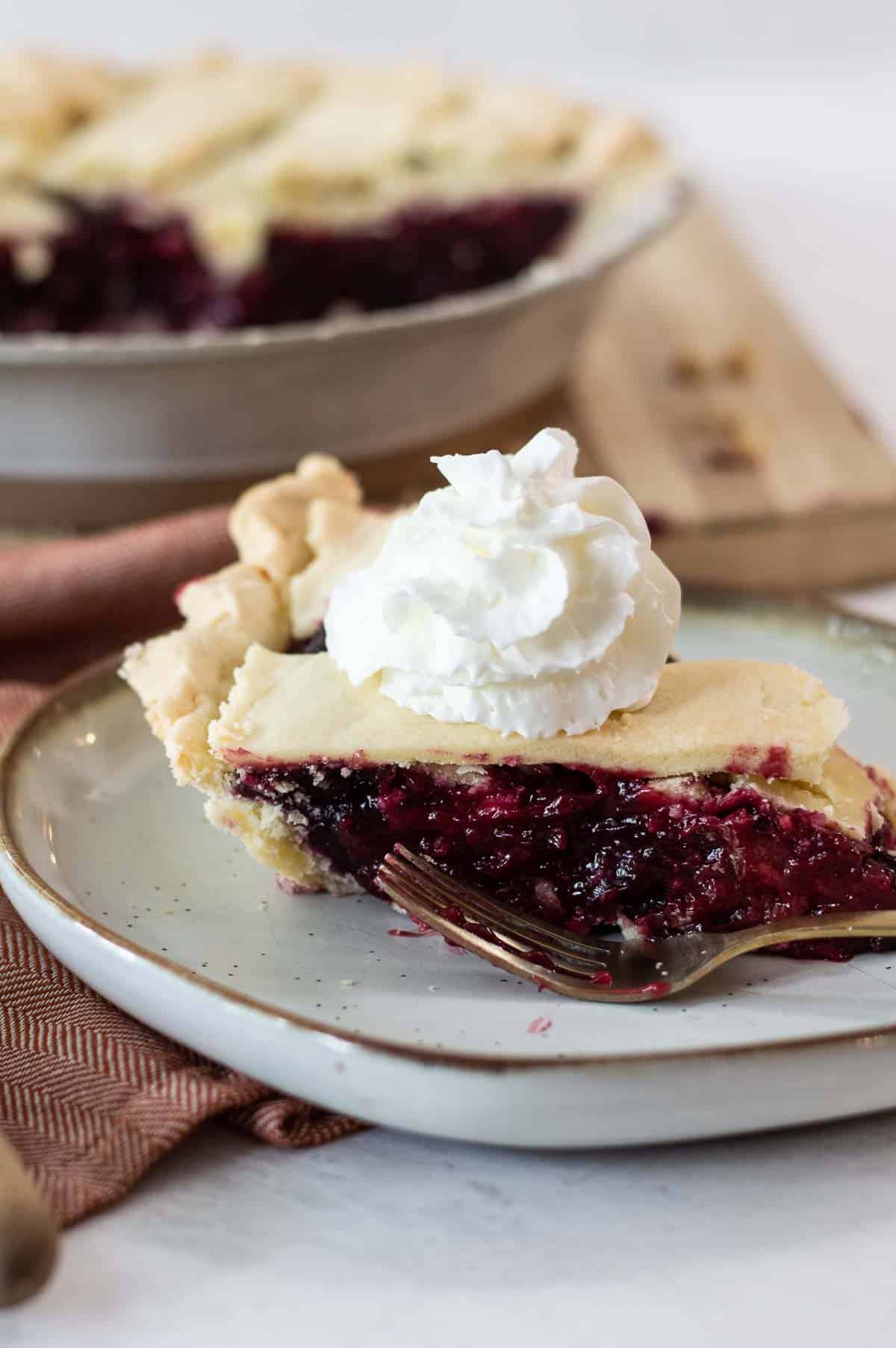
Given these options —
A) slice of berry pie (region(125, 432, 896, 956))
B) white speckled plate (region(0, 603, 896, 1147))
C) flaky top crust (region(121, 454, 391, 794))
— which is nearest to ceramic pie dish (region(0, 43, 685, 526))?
flaky top crust (region(121, 454, 391, 794))

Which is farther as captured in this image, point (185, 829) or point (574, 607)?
point (185, 829)

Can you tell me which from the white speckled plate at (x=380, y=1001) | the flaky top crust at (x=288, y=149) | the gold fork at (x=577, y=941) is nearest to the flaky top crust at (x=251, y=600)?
the white speckled plate at (x=380, y=1001)

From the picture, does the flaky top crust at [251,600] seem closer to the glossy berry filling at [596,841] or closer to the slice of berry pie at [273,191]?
the glossy berry filling at [596,841]

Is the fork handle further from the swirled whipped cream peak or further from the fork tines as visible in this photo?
the swirled whipped cream peak

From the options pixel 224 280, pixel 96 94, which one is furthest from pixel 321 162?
pixel 96 94

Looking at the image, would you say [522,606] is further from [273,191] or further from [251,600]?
[273,191]

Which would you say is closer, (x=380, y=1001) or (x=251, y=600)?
(x=380, y=1001)

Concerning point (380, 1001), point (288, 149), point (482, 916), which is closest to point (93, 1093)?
point (380, 1001)

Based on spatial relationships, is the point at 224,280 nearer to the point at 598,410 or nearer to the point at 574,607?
the point at 598,410
